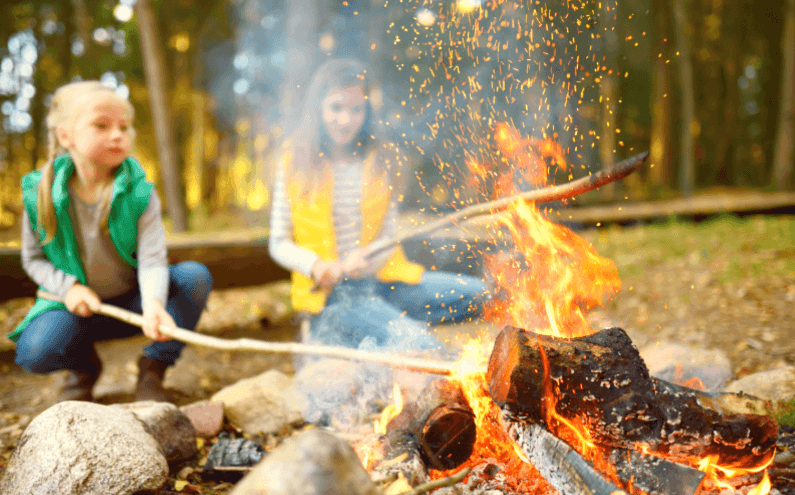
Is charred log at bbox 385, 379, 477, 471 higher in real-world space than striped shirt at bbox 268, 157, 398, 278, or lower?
lower

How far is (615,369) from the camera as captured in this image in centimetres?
176

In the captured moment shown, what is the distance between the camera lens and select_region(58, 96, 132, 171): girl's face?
248 cm

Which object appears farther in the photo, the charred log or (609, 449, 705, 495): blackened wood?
the charred log

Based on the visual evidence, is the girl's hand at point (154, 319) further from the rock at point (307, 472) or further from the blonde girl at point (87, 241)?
the rock at point (307, 472)

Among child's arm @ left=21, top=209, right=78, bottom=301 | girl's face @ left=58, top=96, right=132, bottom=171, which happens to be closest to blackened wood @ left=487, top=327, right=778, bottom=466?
girl's face @ left=58, top=96, right=132, bottom=171

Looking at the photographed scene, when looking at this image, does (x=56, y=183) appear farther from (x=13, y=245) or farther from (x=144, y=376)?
(x=13, y=245)

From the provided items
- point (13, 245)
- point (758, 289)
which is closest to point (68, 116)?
point (13, 245)

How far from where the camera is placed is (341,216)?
3.56 metres

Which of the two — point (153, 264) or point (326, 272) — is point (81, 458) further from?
point (326, 272)

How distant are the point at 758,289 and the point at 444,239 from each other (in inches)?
125

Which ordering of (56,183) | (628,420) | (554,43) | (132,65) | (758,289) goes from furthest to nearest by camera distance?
(132,65)
(758,289)
(554,43)
(56,183)
(628,420)

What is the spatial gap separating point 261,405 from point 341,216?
1.43m

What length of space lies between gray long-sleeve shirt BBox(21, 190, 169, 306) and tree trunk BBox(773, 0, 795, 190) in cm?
1313

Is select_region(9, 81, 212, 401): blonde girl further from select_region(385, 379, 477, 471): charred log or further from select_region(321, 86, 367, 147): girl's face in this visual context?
select_region(385, 379, 477, 471): charred log
